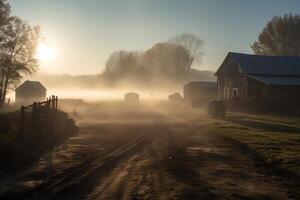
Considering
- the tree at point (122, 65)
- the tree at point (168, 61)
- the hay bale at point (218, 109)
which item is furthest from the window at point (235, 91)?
the tree at point (122, 65)

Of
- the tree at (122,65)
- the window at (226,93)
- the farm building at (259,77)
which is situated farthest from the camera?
the tree at (122,65)

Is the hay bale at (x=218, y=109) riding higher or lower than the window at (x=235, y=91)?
lower

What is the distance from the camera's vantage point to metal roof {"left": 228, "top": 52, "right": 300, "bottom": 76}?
5281cm

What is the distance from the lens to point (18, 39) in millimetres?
60875

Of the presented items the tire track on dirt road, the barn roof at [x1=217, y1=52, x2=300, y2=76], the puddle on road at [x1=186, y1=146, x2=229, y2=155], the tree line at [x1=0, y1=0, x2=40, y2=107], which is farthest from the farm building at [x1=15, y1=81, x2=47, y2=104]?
the tire track on dirt road

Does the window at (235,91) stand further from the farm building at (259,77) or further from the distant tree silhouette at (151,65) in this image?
the distant tree silhouette at (151,65)

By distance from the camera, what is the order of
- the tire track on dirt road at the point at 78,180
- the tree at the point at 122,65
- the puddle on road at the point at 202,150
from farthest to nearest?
the tree at the point at 122,65 < the puddle on road at the point at 202,150 < the tire track on dirt road at the point at 78,180

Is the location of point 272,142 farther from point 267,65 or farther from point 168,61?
point 168,61

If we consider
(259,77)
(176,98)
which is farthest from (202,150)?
(176,98)

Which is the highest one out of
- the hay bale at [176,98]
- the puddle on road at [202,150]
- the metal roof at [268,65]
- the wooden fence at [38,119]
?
the metal roof at [268,65]

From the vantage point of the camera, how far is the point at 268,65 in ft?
180

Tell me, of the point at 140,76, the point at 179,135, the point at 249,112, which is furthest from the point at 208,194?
the point at 140,76

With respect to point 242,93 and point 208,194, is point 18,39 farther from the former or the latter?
point 208,194

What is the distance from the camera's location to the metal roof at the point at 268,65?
5281 cm
